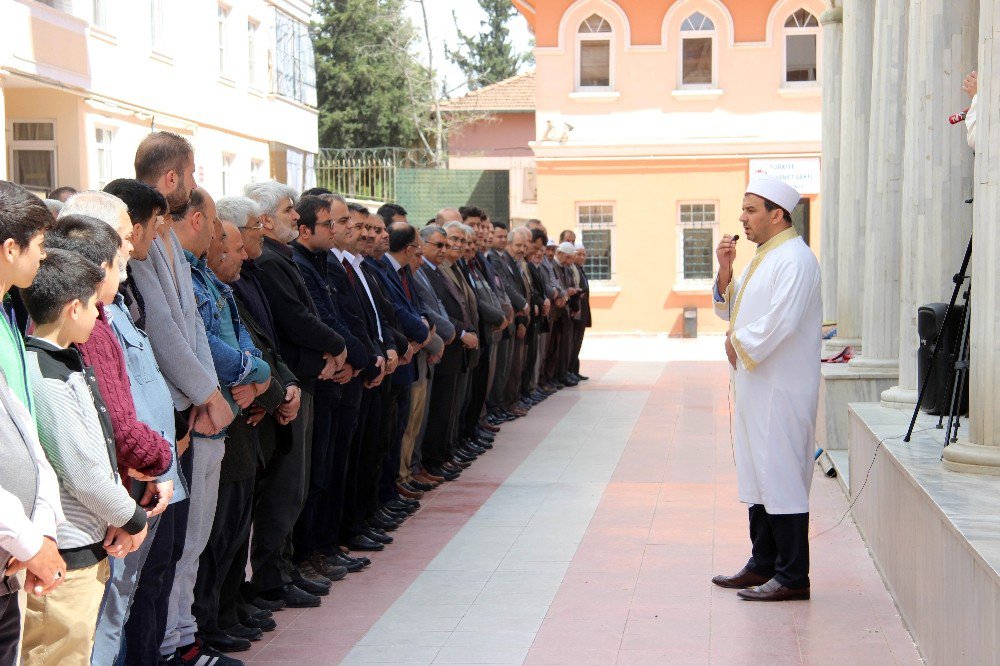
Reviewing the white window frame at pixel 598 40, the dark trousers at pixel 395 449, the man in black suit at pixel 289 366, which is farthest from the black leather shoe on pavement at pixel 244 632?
the white window frame at pixel 598 40

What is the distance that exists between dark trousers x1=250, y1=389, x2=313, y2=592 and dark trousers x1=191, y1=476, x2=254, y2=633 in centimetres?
63

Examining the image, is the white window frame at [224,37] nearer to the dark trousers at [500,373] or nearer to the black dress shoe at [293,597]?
the dark trousers at [500,373]

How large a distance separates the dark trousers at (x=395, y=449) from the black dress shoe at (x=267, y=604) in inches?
99.6

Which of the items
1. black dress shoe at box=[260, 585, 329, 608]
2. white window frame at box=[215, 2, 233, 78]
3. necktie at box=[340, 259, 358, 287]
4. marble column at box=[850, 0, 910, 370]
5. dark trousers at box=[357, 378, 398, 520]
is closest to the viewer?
black dress shoe at box=[260, 585, 329, 608]

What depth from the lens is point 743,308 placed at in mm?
7574

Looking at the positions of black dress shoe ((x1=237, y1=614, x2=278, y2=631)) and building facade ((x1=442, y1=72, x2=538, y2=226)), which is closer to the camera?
black dress shoe ((x1=237, y1=614, x2=278, y2=631))

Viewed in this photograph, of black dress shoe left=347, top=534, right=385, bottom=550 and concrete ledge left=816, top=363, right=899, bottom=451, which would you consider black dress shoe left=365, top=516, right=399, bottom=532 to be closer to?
black dress shoe left=347, top=534, right=385, bottom=550

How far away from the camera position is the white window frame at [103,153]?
64.5 ft

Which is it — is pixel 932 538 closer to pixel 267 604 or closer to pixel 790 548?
pixel 790 548

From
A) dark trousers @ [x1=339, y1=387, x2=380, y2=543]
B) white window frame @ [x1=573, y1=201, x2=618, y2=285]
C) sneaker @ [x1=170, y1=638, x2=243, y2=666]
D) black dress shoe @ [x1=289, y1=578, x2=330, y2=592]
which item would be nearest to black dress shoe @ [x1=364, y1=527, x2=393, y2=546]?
dark trousers @ [x1=339, y1=387, x2=380, y2=543]

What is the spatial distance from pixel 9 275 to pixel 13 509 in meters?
0.65

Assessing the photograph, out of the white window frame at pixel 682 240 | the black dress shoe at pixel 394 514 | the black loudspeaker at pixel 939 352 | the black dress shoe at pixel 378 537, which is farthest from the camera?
the white window frame at pixel 682 240

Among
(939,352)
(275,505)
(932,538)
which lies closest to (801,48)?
(939,352)

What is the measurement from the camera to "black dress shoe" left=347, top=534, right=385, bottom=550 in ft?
28.3
